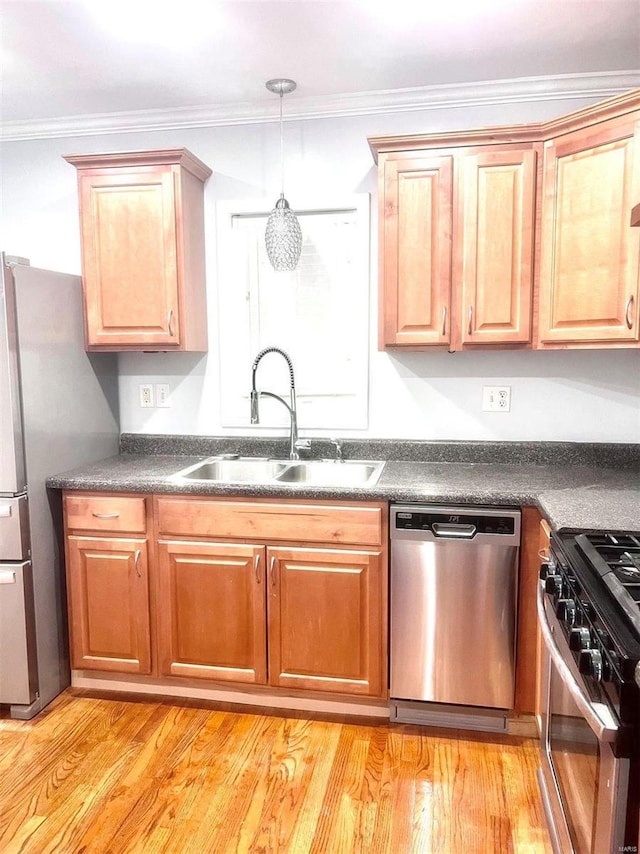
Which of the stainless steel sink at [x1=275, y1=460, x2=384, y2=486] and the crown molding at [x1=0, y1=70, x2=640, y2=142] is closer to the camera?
the crown molding at [x1=0, y1=70, x2=640, y2=142]

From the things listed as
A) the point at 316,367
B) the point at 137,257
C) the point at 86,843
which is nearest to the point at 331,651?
the point at 86,843

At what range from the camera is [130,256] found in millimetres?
2596

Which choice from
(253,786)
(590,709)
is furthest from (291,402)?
(590,709)

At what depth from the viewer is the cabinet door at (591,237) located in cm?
213

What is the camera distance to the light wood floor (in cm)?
178

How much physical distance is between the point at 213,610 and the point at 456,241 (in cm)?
168

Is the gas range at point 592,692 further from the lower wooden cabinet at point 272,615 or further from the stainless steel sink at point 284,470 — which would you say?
the stainless steel sink at point 284,470

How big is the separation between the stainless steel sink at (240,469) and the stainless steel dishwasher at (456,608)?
2.38 ft

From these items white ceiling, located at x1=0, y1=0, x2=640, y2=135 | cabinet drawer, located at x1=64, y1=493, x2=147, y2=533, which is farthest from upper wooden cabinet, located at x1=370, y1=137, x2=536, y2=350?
cabinet drawer, located at x1=64, y1=493, x2=147, y2=533

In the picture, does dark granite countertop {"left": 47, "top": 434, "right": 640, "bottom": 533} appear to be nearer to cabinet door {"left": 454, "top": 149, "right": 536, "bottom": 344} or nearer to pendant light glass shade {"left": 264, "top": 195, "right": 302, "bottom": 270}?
cabinet door {"left": 454, "top": 149, "right": 536, "bottom": 344}

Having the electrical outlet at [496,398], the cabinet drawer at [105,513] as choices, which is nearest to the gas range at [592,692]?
the electrical outlet at [496,398]

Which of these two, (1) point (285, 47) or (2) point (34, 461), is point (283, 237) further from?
(2) point (34, 461)

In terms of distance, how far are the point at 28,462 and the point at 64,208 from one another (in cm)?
134

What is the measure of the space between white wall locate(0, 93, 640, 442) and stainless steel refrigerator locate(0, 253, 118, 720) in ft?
1.58
